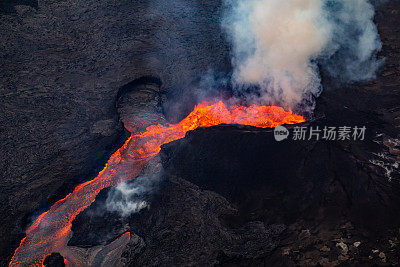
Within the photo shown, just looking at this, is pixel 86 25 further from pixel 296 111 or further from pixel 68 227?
pixel 296 111

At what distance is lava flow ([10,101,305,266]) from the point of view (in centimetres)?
399

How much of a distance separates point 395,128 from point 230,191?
326 centimetres

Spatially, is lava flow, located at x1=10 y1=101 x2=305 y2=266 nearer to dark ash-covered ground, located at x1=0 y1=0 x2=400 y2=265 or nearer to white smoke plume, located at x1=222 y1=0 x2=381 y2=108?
dark ash-covered ground, located at x1=0 y1=0 x2=400 y2=265

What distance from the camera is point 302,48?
5.59 m

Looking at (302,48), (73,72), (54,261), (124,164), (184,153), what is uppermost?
(302,48)

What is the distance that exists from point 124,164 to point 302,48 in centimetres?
466

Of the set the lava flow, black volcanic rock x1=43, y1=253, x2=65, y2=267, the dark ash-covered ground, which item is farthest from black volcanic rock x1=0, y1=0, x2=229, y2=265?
black volcanic rock x1=43, y1=253, x2=65, y2=267

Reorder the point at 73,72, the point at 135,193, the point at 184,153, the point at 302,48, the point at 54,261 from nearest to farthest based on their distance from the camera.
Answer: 1. the point at 54,261
2. the point at 135,193
3. the point at 184,153
4. the point at 73,72
5. the point at 302,48

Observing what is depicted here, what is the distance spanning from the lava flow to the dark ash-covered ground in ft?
0.59

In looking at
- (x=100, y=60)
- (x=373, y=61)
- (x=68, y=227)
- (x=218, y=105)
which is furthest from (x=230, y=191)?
(x=373, y=61)

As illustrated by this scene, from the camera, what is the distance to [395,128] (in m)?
4.47

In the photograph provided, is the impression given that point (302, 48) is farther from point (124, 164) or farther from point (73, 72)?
point (73, 72)

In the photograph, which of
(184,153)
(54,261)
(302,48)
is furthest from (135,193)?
(302,48)

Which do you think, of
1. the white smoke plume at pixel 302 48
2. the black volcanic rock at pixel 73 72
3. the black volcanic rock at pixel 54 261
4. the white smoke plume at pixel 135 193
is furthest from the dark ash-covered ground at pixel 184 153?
the white smoke plume at pixel 302 48
